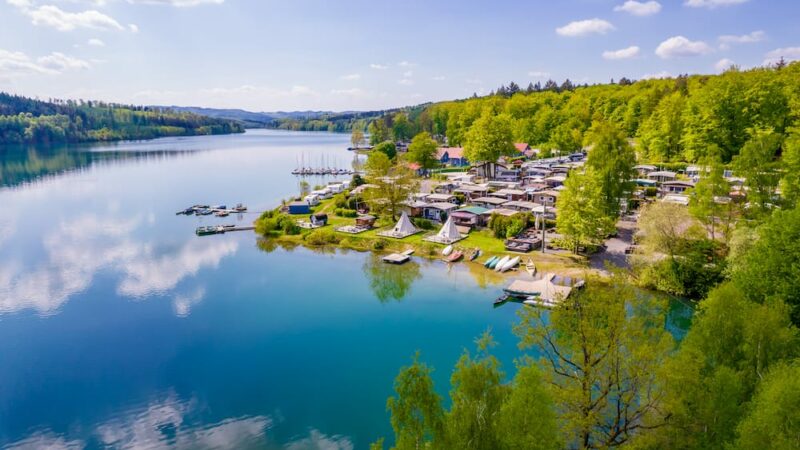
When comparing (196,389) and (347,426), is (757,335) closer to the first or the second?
(347,426)

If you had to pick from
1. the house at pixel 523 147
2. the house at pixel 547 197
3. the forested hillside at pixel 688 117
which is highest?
the forested hillside at pixel 688 117

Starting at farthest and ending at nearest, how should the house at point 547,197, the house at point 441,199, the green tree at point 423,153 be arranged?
1. the green tree at point 423,153
2. the house at point 441,199
3. the house at point 547,197

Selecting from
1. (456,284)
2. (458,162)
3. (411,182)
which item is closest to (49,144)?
(458,162)

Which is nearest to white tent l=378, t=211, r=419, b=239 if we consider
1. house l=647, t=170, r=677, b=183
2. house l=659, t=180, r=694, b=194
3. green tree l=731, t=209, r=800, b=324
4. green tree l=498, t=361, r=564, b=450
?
green tree l=731, t=209, r=800, b=324

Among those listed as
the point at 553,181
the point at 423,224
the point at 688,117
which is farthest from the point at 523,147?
the point at 423,224

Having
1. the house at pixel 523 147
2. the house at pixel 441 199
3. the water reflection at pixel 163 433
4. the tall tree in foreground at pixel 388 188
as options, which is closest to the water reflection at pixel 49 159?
the tall tree in foreground at pixel 388 188

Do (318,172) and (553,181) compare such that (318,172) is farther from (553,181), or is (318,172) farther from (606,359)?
(606,359)

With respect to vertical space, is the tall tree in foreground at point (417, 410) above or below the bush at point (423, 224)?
above

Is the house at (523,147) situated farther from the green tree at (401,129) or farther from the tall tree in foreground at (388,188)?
the green tree at (401,129)
